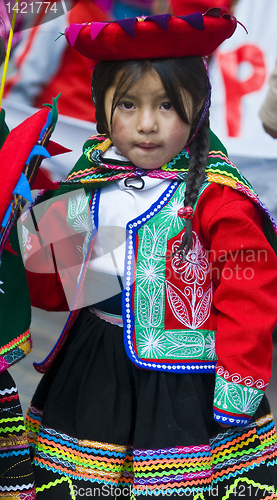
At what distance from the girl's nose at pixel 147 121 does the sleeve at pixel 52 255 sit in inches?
12.4

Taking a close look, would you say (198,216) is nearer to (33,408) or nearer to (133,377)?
(133,377)

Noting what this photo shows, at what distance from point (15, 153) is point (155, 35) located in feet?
1.15

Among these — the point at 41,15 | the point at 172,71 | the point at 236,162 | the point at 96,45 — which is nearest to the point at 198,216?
the point at 172,71

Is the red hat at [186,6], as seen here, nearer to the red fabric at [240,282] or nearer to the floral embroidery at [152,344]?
the red fabric at [240,282]

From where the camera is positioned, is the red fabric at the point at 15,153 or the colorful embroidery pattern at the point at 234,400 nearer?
the red fabric at the point at 15,153

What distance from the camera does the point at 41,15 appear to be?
253 cm

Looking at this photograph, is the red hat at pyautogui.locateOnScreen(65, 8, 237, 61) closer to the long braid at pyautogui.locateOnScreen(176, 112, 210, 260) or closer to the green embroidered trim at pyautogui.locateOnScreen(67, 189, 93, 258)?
the long braid at pyautogui.locateOnScreen(176, 112, 210, 260)

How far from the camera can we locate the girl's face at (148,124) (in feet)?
3.62

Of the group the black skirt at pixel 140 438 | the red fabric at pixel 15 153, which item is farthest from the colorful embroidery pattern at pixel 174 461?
the red fabric at pixel 15 153

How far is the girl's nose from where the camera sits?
110 cm

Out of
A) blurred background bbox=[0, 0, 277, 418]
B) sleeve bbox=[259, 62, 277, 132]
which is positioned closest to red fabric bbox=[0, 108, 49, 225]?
blurred background bbox=[0, 0, 277, 418]

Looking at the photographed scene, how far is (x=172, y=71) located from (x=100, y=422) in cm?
74

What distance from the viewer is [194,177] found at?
1.16m

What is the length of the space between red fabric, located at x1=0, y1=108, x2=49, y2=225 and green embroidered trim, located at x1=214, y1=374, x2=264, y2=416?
544mm
